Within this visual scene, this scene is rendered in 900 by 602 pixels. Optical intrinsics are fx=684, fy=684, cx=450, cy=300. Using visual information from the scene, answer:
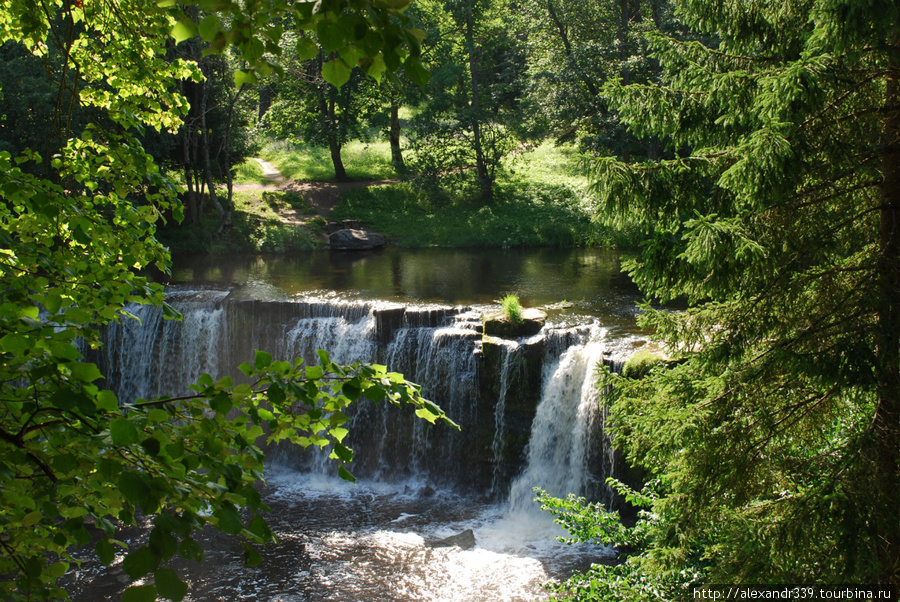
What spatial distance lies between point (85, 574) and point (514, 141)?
2325cm

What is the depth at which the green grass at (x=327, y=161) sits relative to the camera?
104 feet

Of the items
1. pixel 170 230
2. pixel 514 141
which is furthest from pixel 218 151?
pixel 514 141

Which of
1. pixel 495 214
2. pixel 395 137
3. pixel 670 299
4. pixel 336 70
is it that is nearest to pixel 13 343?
pixel 336 70

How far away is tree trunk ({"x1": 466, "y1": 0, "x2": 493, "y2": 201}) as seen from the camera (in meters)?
26.9

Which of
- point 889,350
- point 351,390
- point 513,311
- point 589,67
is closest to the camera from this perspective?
point 351,390

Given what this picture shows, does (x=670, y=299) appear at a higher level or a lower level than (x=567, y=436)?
higher

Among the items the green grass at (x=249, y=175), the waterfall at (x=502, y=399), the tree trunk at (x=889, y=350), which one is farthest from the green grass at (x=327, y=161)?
the tree trunk at (x=889, y=350)

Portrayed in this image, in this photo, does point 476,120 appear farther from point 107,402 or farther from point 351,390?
point 107,402

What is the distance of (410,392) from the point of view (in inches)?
112

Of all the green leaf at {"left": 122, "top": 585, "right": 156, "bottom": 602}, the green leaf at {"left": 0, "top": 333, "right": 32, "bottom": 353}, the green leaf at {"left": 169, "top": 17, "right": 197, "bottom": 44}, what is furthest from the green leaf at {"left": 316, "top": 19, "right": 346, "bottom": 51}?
the green leaf at {"left": 122, "top": 585, "right": 156, "bottom": 602}

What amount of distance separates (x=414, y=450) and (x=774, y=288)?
8.57m

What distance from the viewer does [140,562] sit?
195 cm

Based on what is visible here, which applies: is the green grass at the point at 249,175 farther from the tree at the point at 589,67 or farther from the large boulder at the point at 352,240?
the tree at the point at 589,67

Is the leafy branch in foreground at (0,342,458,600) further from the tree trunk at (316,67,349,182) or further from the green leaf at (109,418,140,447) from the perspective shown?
the tree trunk at (316,67,349,182)
